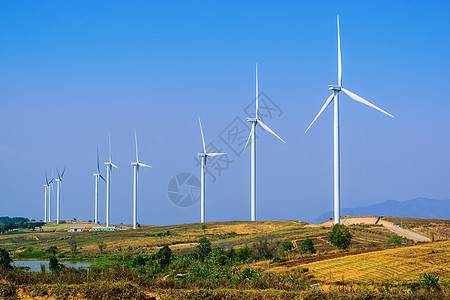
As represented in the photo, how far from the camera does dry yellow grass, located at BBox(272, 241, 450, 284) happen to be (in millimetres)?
33656

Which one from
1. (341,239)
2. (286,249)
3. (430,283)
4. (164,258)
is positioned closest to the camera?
(430,283)

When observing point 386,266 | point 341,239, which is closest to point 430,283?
point 386,266


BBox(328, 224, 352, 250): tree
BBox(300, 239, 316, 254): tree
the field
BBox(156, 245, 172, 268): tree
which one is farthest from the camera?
BBox(328, 224, 352, 250): tree

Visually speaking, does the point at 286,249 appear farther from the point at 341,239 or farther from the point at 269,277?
the point at 269,277

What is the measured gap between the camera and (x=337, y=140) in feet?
239

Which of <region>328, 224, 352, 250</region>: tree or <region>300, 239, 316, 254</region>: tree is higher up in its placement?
<region>328, 224, 352, 250</region>: tree

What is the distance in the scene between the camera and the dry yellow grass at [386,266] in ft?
110

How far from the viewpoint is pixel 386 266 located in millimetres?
36844

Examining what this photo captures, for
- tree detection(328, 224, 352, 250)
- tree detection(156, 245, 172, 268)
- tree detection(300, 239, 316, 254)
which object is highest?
tree detection(328, 224, 352, 250)

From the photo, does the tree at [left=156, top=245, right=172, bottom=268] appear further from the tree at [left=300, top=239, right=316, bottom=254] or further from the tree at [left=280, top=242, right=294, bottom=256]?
the tree at [left=300, top=239, right=316, bottom=254]

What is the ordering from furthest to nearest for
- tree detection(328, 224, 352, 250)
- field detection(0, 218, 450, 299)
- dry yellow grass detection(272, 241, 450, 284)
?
tree detection(328, 224, 352, 250) < dry yellow grass detection(272, 241, 450, 284) < field detection(0, 218, 450, 299)

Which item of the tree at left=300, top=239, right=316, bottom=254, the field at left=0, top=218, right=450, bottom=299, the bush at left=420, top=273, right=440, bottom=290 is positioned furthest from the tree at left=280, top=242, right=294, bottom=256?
the bush at left=420, top=273, right=440, bottom=290

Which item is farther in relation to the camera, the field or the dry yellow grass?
the dry yellow grass

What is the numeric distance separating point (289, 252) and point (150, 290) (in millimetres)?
30666
